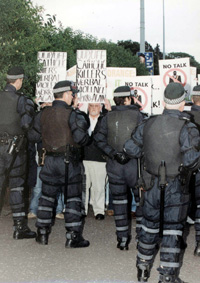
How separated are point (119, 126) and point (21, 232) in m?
1.96

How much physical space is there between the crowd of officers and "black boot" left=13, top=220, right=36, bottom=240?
13mm

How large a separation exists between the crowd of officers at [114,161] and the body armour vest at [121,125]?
0.04 ft

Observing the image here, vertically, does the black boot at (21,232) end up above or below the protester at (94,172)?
below

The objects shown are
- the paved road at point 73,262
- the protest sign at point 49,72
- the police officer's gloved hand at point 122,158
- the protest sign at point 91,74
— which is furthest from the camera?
the protest sign at point 49,72

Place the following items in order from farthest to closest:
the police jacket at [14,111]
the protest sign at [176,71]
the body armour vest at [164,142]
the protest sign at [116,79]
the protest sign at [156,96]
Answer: the protest sign at [156,96] < the protest sign at [116,79] < the protest sign at [176,71] < the police jacket at [14,111] < the body armour vest at [164,142]

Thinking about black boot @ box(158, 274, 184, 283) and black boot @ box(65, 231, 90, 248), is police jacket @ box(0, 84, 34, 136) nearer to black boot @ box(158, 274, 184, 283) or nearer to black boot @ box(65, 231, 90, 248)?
black boot @ box(65, 231, 90, 248)

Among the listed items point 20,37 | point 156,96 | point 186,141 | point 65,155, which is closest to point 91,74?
point 20,37

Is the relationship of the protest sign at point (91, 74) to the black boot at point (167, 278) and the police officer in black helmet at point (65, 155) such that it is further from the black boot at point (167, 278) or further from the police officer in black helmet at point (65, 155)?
the black boot at point (167, 278)

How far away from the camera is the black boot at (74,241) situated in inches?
298

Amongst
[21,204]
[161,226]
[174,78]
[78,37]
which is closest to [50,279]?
[161,226]

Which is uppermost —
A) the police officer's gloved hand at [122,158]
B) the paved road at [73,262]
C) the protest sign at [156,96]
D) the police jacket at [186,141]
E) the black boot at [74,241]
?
the protest sign at [156,96]

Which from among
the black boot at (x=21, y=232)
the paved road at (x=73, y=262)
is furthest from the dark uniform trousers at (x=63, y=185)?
the black boot at (x=21, y=232)

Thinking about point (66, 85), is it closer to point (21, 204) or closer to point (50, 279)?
point (21, 204)

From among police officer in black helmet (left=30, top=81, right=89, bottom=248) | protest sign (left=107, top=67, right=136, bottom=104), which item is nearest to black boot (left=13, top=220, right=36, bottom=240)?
police officer in black helmet (left=30, top=81, right=89, bottom=248)
